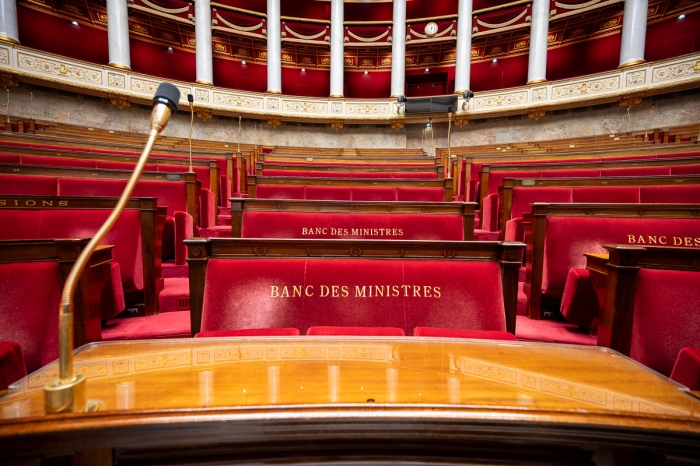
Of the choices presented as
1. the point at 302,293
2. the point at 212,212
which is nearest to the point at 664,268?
the point at 302,293

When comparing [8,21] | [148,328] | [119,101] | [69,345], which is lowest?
[148,328]

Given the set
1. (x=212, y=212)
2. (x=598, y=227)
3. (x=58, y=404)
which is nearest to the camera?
(x=58, y=404)

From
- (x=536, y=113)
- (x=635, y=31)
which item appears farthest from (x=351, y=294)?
(x=635, y=31)

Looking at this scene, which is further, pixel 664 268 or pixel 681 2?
pixel 681 2

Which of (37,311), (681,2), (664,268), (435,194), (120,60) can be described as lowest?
(37,311)

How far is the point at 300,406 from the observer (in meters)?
0.27

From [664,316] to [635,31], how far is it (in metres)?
4.94

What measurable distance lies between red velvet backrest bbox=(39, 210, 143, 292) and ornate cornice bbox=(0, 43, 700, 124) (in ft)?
12.7

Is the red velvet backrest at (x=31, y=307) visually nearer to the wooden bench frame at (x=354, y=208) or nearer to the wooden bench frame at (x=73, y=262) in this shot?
the wooden bench frame at (x=73, y=262)

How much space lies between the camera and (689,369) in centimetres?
48

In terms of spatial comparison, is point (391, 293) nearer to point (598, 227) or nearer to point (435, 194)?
point (598, 227)

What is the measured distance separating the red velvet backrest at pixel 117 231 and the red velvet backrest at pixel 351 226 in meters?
0.32

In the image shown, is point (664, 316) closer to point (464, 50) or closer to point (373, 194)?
point (373, 194)

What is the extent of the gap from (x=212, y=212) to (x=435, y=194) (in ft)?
3.78
